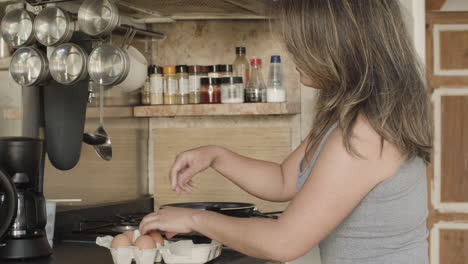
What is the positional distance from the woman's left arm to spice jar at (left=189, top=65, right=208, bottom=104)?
1.06m

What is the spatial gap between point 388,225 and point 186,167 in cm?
50

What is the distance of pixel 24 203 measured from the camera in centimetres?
149

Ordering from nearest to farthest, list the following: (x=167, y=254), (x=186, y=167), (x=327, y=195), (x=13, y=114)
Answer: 1. (x=327, y=195)
2. (x=167, y=254)
3. (x=186, y=167)
4. (x=13, y=114)

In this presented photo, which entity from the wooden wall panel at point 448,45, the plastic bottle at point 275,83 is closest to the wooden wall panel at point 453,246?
the wooden wall panel at point 448,45

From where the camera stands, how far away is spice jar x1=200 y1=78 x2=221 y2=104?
210 centimetres

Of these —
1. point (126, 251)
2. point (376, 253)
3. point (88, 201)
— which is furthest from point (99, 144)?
point (376, 253)

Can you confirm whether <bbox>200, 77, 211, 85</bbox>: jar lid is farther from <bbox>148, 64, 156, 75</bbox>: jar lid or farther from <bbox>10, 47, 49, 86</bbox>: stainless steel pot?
<bbox>10, 47, 49, 86</bbox>: stainless steel pot

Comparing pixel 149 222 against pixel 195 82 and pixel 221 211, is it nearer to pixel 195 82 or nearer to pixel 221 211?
pixel 221 211

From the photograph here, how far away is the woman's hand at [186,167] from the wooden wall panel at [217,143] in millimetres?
704

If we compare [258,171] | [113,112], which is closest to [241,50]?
[113,112]

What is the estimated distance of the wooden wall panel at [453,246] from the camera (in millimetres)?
3320

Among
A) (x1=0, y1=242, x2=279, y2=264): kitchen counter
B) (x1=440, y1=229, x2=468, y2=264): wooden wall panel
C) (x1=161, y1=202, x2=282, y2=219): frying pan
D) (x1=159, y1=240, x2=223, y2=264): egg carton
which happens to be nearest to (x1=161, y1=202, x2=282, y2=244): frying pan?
(x1=161, y1=202, x2=282, y2=219): frying pan

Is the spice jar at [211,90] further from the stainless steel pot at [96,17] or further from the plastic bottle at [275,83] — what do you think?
the stainless steel pot at [96,17]

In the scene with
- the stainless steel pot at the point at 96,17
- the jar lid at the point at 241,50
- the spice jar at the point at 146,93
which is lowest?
the spice jar at the point at 146,93
